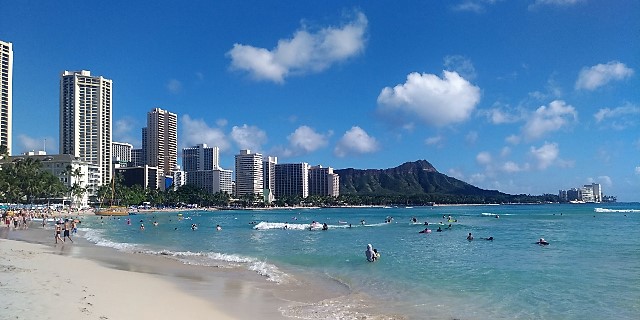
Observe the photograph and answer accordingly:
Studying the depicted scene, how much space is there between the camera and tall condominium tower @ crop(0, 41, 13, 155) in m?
133

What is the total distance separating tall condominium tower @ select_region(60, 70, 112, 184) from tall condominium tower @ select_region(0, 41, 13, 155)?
1007 inches

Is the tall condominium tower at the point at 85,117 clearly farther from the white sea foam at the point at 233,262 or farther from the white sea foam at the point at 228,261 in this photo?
the white sea foam at the point at 233,262

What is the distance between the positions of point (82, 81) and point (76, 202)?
1990 inches

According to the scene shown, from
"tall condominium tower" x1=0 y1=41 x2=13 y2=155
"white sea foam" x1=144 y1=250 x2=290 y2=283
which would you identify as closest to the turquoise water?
"white sea foam" x1=144 y1=250 x2=290 y2=283

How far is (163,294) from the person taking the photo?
45.9ft

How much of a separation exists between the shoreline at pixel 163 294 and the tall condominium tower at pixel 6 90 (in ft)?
447

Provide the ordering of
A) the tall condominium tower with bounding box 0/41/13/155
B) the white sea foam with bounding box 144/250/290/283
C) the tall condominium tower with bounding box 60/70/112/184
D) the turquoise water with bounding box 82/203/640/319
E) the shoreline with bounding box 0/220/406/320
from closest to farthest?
the shoreline with bounding box 0/220/406/320
the turquoise water with bounding box 82/203/640/319
the white sea foam with bounding box 144/250/290/283
the tall condominium tower with bounding box 0/41/13/155
the tall condominium tower with bounding box 60/70/112/184

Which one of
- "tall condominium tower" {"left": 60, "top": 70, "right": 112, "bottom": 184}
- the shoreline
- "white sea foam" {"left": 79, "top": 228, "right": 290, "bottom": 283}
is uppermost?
"tall condominium tower" {"left": 60, "top": 70, "right": 112, "bottom": 184}

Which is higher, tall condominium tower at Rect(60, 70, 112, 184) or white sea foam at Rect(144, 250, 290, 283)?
tall condominium tower at Rect(60, 70, 112, 184)

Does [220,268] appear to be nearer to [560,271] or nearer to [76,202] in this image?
[560,271]

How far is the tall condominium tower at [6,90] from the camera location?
133 m

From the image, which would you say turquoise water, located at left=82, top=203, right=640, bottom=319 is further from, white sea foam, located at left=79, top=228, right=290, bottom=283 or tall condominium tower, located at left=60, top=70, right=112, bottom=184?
tall condominium tower, located at left=60, top=70, right=112, bottom=184

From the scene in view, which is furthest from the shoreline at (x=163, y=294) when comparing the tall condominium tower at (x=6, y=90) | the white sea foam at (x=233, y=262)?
the tall condominium tower at (x=6, y=90)

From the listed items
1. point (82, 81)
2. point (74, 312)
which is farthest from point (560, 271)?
point (82, 81)
